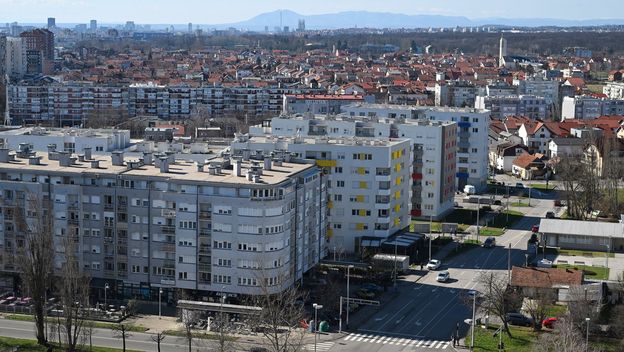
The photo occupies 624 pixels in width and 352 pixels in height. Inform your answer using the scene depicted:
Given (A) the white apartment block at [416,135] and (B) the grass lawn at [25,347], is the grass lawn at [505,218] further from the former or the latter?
(B) the grass lawn at [25,347]

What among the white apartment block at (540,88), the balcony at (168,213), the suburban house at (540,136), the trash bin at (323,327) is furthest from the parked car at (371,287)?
the white apartment block at (540,88)

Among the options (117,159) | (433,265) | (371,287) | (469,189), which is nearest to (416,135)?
(469,189)

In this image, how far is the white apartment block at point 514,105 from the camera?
70.8 meters

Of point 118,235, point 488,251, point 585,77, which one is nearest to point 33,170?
point 118,235

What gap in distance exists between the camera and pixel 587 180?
42125mm

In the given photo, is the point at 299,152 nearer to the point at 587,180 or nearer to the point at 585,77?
the point at 587,180

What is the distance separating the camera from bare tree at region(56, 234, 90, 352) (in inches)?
901

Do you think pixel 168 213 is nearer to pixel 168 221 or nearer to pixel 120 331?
pixel 168 221

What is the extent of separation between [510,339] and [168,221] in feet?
29.7

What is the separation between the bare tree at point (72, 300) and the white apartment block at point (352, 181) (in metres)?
10.3

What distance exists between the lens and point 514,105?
2817 inches

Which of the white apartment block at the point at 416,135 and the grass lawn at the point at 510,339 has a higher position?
the white apartment block at the point at 416,135

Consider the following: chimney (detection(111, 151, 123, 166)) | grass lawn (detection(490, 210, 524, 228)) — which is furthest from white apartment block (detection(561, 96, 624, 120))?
chimney (detection(111, 151, 123, 166))

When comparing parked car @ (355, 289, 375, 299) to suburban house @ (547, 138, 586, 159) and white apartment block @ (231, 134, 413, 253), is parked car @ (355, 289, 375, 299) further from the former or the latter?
suburban house @ (547, 138, 586, 159)
